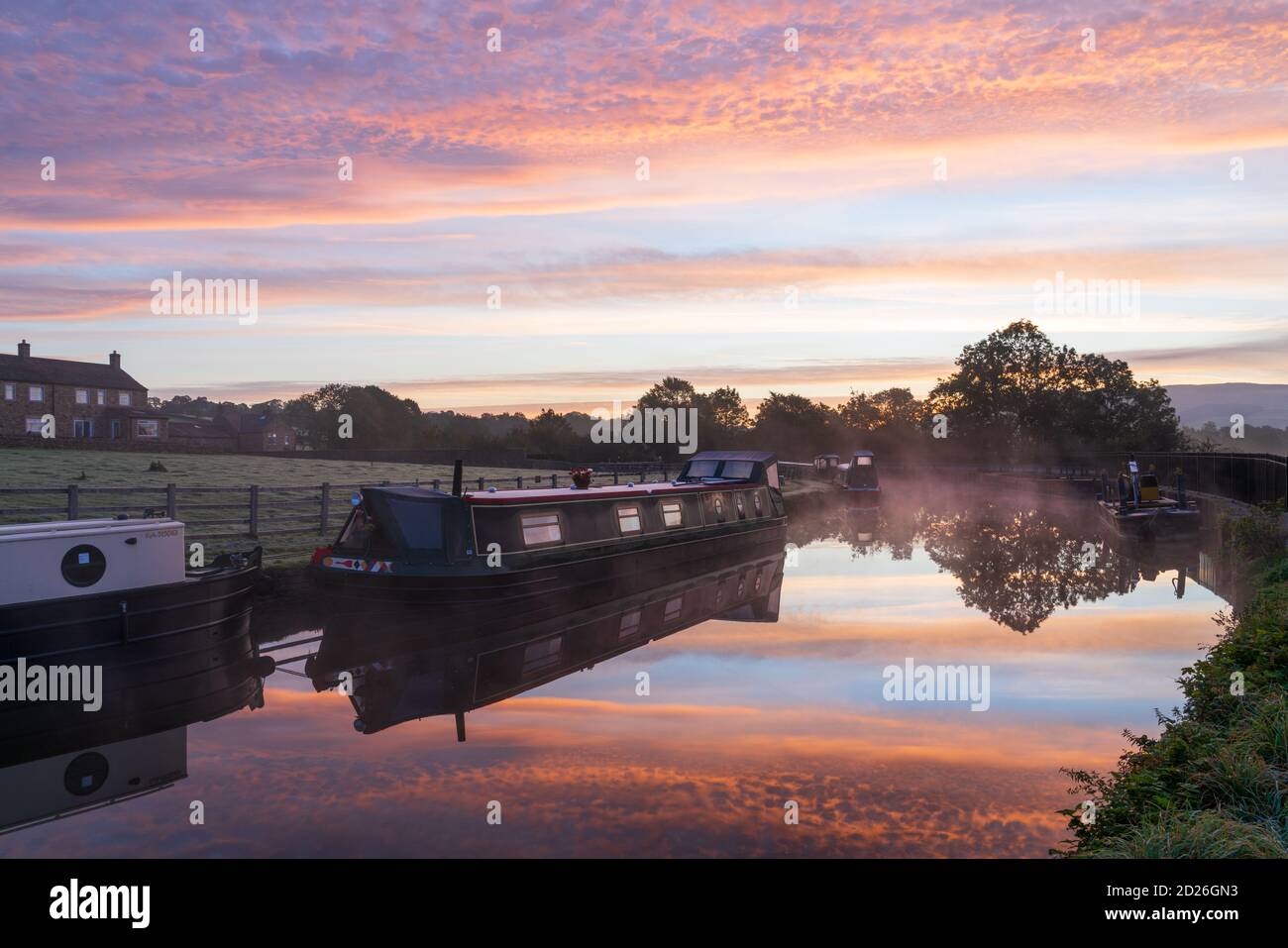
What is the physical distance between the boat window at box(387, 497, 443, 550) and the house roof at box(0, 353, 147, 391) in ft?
235

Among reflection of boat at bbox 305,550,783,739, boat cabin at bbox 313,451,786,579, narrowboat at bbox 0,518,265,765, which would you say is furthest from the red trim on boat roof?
narrowboat at bbox 0,518,265,765

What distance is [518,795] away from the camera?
8.10m

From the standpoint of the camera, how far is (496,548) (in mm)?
16875

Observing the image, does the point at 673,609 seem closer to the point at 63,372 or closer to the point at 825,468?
the point at 825,468

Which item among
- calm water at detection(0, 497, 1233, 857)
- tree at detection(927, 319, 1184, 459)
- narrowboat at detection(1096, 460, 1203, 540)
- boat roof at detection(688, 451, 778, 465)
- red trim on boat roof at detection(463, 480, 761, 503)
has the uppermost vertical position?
tree at detection(927, 319, 1184, 459)

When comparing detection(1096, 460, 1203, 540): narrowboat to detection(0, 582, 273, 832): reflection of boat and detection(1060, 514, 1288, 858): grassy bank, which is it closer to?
detection(1060, 514, 1288, 858): grassy bank

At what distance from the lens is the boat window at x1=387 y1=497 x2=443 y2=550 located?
54.4 ft

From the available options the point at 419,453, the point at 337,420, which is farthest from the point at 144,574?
the point at 337,420

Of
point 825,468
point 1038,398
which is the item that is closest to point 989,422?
point 1038,398

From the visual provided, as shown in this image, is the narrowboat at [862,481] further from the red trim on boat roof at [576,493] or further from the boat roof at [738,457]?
the red trim on boat roof at [576,493]

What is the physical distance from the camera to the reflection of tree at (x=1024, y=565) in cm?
1889

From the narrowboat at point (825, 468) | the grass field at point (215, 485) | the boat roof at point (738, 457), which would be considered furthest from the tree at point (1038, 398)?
the boat roof at point (738, 457)

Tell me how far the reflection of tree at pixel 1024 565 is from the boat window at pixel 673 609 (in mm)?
5654
